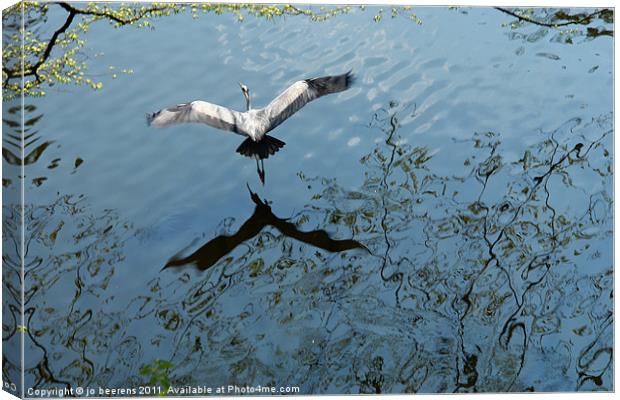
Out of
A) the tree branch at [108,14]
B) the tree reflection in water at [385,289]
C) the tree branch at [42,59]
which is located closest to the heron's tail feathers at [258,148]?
the tree reflection in water at [385,289]

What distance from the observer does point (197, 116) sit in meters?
5.99

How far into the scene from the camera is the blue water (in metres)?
5.90

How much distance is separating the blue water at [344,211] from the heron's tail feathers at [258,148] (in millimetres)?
51

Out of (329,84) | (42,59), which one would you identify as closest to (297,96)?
(329,84)

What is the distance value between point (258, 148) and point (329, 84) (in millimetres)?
546

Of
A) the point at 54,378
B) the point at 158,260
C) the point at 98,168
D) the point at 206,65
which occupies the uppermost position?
the point at 206,65

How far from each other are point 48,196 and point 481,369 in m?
2.64

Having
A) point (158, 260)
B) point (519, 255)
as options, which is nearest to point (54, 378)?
point (158, 260)

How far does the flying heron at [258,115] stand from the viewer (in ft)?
19.7

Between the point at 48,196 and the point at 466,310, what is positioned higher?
the point at 48,196

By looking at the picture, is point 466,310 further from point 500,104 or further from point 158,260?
point 158,260

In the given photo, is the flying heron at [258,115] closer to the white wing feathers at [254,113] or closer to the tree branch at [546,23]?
the white wing feathers at [254,113]

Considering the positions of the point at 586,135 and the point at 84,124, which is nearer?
the point at 84,124

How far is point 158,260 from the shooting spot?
5941 mm
